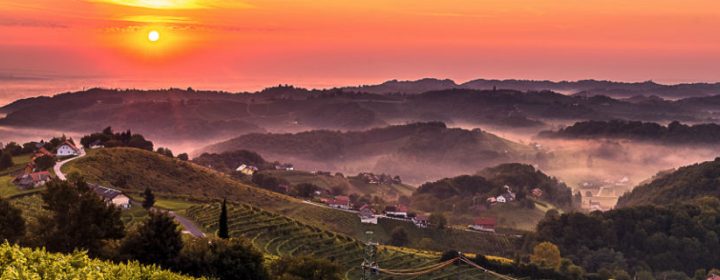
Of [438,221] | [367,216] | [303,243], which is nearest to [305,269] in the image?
[303,243]

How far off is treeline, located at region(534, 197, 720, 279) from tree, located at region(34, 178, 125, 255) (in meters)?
82.9

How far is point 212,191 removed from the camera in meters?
112

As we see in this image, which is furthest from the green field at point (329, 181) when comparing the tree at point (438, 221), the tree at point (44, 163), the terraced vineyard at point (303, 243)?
the terraced vineyard at point (303, 243)

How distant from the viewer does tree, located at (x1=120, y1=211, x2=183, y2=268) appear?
39.3 metres

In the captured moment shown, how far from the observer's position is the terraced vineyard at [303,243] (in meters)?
68.9

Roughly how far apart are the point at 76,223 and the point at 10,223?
5096 millimetres

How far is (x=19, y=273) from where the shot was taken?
18.9 meters

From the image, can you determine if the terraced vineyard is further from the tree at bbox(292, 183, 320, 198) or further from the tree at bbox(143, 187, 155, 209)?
the tree at bbox(292, 183, 320, 198)

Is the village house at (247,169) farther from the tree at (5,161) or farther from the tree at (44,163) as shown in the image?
the tree at (44,163)

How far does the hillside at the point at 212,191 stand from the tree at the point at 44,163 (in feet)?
8.68

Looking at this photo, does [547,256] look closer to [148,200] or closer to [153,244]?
[148,200]

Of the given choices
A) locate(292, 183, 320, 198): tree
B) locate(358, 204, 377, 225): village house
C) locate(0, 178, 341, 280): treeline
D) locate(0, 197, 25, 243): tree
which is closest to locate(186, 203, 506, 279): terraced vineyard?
locate(0, 178, 341, 280): treeline

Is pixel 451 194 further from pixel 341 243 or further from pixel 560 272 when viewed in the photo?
pixel 341 243

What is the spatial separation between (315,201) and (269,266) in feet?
284
